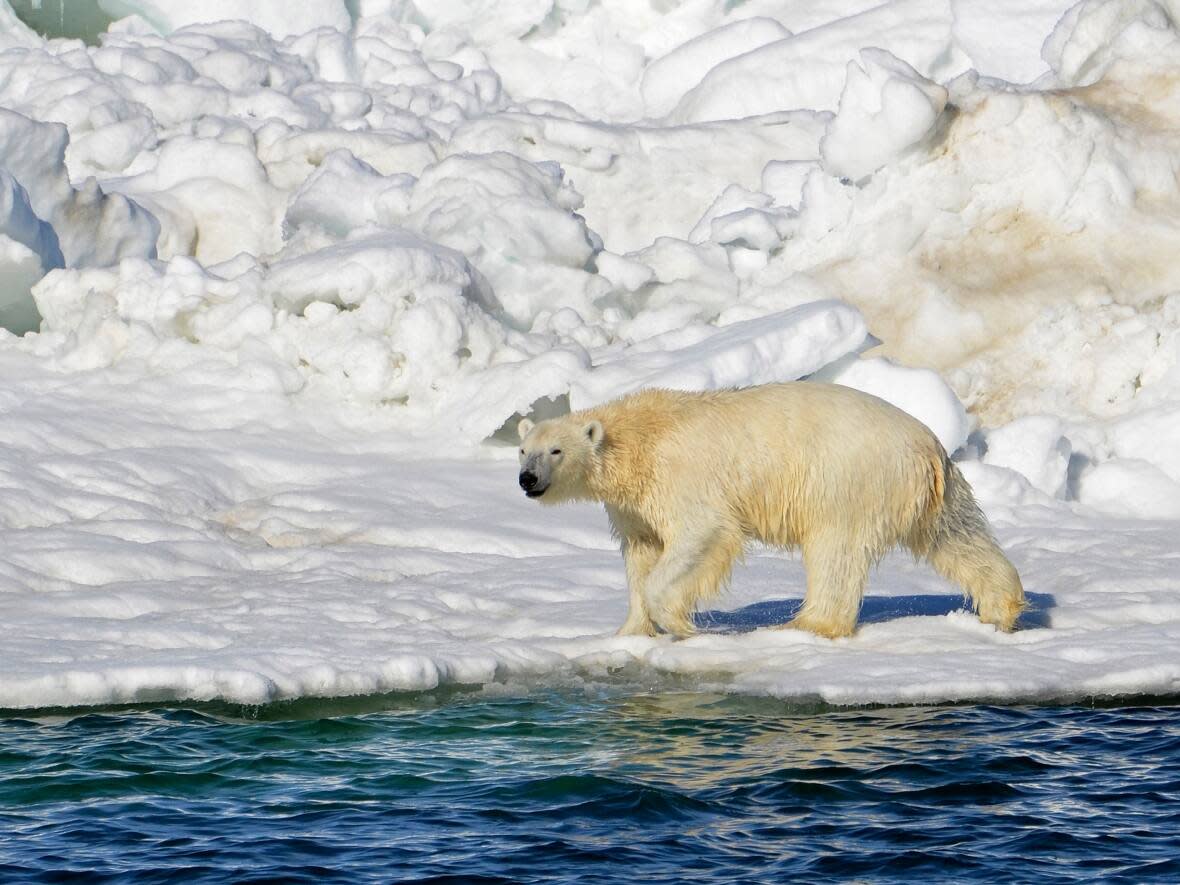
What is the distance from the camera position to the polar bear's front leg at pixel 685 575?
7551 mm

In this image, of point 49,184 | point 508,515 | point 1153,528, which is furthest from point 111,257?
point 1153,528

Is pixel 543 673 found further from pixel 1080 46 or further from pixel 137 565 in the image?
pixel 1080 46

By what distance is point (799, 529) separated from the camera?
25.4ft

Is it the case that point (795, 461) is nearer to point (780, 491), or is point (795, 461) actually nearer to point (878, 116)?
point (780, 491)

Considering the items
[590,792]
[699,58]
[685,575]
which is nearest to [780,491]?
[685,575]

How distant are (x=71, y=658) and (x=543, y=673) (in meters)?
2.07

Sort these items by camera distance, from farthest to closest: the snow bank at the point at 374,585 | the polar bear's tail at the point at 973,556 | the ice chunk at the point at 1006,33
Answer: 1. the ice chunk at the point at 1006,33
2. the polar bear's tail at the point at 973,556
3. the snow bank at the point at 374,585

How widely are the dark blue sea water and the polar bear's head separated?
1.07 meters

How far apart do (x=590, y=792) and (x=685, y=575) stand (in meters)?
1.93

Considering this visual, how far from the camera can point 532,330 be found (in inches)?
547

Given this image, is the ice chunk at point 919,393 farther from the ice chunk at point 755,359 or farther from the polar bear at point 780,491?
the polar bear at point 780,491

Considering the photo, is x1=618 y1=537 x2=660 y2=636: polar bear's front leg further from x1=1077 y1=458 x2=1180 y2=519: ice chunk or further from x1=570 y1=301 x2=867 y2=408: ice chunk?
x1=1077 y1=458 x2=1180 y2=519: ice chunk

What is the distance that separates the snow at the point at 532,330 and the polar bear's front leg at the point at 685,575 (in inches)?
7.5

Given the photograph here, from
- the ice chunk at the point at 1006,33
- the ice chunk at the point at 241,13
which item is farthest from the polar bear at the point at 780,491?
the ice chunk at the point at 241,13
